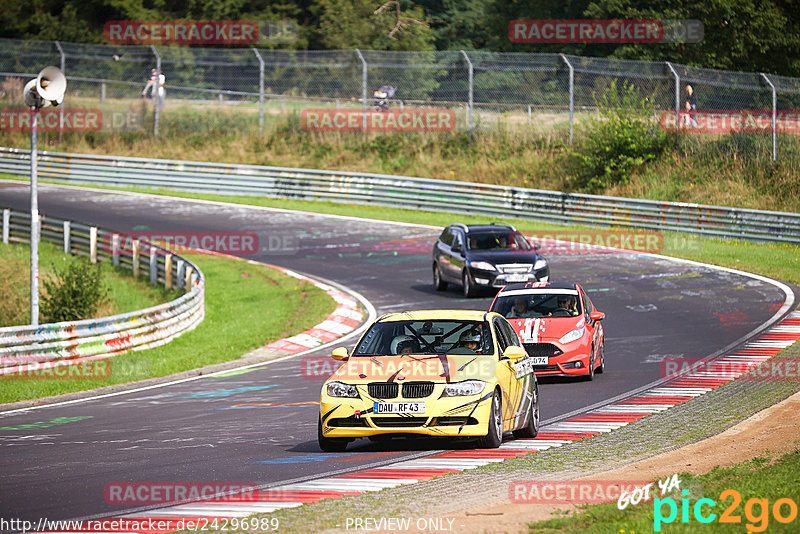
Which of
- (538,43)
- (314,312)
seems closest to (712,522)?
(314,312)

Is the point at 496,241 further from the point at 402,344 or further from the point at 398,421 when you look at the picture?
the point at 398,421

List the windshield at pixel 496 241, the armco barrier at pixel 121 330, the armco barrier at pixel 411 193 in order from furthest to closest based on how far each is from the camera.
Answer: the armco barrier at pixel 411 193 < the windshield at pixel 496 241 < the armco barrier at pixel 121 330

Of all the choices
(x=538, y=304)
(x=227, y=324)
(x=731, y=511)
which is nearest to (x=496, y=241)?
(x=227, y=324)

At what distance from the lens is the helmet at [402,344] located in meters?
12.0

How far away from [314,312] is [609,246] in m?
11.5

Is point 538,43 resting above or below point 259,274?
above

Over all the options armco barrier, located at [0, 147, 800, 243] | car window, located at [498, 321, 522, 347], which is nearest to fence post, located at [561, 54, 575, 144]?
armco barrier, located at [0, 147, 800, 243]

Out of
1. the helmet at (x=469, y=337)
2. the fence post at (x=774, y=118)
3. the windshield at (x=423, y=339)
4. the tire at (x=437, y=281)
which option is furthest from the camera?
the fence post at (x=774, y=118)

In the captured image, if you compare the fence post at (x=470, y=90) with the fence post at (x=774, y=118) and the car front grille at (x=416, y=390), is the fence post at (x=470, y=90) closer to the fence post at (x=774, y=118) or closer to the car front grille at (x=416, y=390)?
the fence post at (x=774, y=118)

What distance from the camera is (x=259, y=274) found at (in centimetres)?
3116

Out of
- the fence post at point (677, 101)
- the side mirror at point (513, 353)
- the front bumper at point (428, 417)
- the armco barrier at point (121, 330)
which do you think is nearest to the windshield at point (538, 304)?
the side mirror at point (513, 353)

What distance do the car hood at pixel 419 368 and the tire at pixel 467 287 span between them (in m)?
14.2

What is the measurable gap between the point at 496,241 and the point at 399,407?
52.9 ft

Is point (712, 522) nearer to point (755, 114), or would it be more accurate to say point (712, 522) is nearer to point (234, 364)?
point (234, 364)
